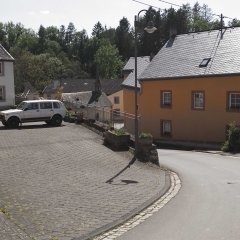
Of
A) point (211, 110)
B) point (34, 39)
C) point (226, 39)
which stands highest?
point (34, 39)

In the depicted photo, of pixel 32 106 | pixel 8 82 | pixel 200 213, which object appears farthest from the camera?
pixel 8 82

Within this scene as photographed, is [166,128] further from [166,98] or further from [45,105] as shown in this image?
[45,105]

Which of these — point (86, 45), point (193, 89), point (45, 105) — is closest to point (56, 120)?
point (45, 105)

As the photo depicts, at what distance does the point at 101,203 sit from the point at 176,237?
319 centimetres

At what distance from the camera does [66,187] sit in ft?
46.4

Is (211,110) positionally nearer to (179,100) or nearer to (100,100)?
(179,100)

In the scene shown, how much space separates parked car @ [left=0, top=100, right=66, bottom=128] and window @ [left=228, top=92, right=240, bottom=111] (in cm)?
1325

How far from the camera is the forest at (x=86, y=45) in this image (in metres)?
87.5

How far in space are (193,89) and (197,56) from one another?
3402 mm

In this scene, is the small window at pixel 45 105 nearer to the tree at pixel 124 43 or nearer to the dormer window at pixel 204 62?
the dormer window at pixel 204 62

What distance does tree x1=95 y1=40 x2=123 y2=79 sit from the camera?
119 meters

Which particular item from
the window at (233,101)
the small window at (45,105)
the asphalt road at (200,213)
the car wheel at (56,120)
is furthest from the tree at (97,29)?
the asphalt road at (200,213)

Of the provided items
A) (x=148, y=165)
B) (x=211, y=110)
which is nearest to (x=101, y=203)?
(x=148, y=165)

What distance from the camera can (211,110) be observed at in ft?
121
